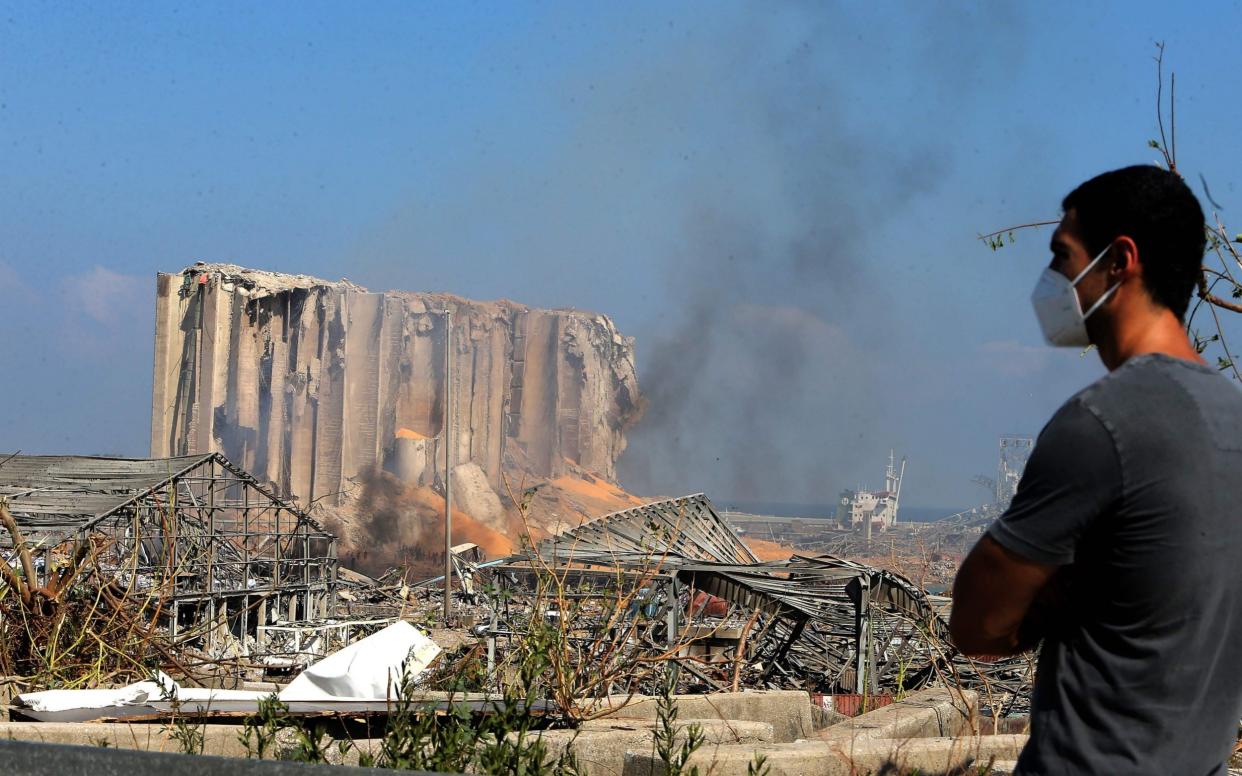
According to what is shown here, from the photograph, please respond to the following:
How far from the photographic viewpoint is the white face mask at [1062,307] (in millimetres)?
1874

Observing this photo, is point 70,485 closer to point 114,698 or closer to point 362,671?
point 114,698

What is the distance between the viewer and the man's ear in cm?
184

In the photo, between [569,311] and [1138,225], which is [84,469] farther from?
[569,311]

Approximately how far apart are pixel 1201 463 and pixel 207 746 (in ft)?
12.8

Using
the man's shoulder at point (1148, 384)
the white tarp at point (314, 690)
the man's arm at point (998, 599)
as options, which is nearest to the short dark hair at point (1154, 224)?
the man's shoulder at point (1148, 384)

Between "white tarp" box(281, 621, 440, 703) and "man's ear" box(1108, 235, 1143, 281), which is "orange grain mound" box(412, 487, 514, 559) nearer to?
"white tarp" box(281, 621, 440, 703)

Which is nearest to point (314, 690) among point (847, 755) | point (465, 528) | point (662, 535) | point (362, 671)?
point (362, 671)

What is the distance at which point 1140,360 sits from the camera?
175cm

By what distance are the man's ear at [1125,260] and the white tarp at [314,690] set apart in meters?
4.10

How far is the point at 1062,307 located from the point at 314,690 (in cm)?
501

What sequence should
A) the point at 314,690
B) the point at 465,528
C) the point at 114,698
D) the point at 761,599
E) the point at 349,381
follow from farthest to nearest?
1. the point at 349,381
2. the point at 465,528
3. the point at 761,599
4. the point at 314,690
5. the point at 114,698

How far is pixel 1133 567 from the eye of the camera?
1.70m

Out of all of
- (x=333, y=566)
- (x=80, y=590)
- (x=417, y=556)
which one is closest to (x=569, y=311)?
(x=417, y=556)

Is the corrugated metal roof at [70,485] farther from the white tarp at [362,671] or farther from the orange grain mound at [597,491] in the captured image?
the orange grain mound at [597,491]
